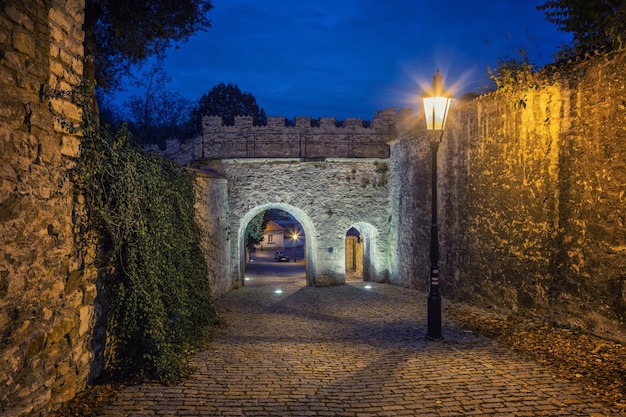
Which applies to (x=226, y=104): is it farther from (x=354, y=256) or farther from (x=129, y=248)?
(x=129, y=248)

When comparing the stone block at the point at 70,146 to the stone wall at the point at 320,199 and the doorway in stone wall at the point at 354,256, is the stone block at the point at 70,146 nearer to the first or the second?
the stone wall at the point at 320,199

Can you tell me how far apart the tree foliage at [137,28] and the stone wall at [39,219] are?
4.89m

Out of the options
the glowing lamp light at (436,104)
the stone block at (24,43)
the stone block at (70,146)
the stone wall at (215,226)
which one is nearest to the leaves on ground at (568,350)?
the glowing lamp light at (436,104)

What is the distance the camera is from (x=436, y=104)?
23.1 feet

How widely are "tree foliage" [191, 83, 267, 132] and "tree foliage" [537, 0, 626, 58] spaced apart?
27.5 m

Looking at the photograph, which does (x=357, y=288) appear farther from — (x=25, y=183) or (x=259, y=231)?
(x=25, y=183)

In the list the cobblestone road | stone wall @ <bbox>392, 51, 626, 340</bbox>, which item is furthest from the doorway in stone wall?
the cobblestone road

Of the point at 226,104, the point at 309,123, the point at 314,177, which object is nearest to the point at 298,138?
the point at 309,123

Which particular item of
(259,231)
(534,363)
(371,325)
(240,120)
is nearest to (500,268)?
(371,325)

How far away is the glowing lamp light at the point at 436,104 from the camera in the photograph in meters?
7.05

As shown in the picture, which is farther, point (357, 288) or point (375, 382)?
point (357, 288)

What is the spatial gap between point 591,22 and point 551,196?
2654mm

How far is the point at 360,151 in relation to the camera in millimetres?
15961

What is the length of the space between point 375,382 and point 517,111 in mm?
5642
